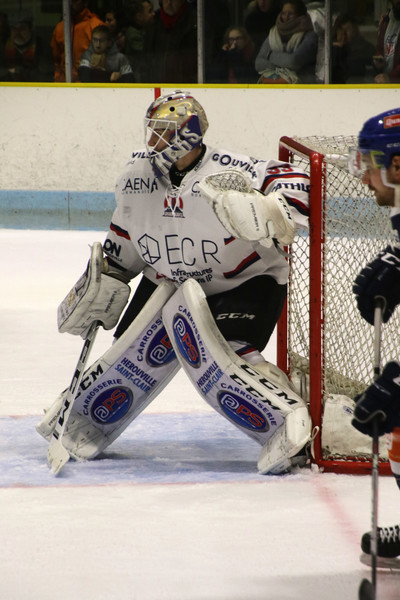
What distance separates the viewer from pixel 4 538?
2289 millimetres

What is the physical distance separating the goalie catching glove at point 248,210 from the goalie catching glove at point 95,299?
47 centimetres

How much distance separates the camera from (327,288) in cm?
320

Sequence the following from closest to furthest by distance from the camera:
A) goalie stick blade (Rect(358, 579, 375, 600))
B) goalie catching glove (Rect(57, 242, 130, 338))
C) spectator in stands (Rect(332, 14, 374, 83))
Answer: goalie stick blade (Rect(358, 579, 375, 600))
goalie catching glove (Rect(57, 242, 130, 338))
spectator in stands (Rect(332, 14, 374, 83))

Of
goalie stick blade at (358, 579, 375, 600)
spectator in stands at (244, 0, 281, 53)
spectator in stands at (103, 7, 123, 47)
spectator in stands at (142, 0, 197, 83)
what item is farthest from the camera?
spectator in stands at (103, 7, 123, 47)

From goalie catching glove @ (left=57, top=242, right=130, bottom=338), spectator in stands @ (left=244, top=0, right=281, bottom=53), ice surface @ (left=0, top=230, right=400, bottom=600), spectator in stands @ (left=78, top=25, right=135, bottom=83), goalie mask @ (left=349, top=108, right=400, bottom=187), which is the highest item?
spectator in stands @ (left=244, top=0, right=281, bottom=53)

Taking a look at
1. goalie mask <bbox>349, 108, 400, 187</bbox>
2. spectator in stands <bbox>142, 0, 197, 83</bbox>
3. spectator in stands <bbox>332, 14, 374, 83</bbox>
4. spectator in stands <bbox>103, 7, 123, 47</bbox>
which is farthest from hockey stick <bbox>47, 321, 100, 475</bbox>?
spectator in stands <bbox>103, 7, 123, 47</bbox>

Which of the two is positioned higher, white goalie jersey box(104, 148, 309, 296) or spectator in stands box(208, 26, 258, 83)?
spectator in stands box(208, 26, 258, 83)

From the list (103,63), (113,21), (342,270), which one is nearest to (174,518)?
(342,270)

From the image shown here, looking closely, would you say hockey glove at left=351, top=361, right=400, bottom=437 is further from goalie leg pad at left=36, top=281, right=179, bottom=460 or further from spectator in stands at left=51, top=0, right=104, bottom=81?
spectator in stands at left=51, top=0, right=104, bottom=81

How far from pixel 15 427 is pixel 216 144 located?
193 inches

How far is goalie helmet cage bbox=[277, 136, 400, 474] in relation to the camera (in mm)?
2740

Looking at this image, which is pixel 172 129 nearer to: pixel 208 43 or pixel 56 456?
pixel 56 456

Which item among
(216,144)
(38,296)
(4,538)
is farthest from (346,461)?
(216,144)

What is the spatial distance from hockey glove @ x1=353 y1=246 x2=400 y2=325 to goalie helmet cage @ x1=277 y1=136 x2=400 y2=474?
689 millimetres
